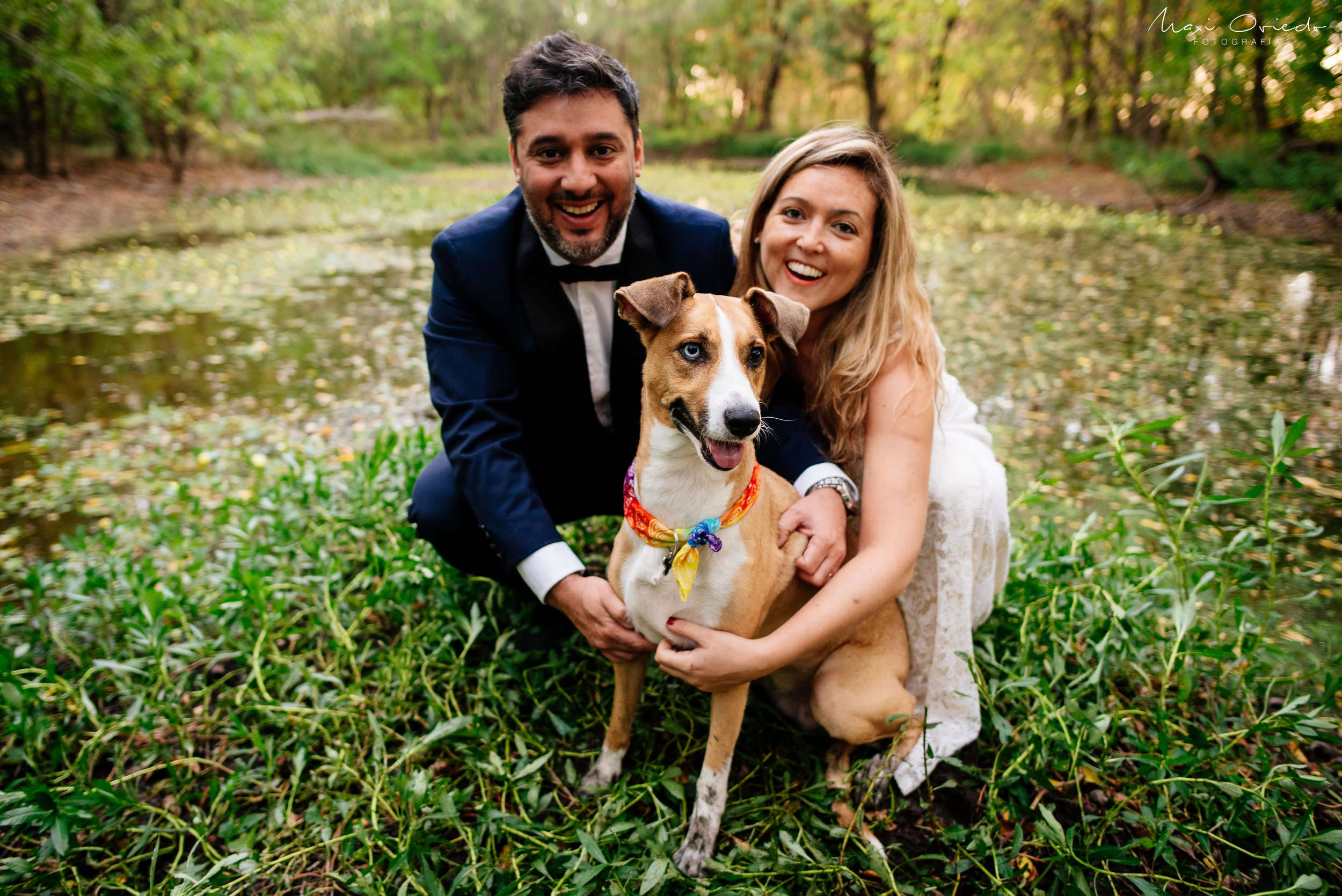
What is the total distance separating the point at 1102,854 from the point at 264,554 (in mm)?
3635

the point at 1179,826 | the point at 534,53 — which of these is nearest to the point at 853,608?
the point at 1179,826

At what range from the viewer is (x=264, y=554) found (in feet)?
11.2

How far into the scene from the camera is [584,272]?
297 centimetres

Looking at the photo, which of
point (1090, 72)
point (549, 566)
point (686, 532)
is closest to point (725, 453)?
point (686, 532)

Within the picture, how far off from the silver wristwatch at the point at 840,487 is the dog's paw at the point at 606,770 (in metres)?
1.25

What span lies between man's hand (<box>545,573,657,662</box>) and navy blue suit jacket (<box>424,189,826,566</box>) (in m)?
0.24

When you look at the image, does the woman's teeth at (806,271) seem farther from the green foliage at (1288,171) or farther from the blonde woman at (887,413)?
the green foliage at (1288,171)

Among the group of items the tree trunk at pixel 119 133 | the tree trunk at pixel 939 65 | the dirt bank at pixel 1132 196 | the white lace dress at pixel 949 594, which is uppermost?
the tree trunk at pixel 939 65

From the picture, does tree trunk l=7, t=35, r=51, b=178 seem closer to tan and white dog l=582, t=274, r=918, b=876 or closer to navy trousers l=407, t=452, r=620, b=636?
navy trousers l=407, t=452, r=620, b=636

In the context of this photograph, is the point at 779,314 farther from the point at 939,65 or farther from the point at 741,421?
the point at 939,65

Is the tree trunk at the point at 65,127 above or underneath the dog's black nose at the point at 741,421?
above

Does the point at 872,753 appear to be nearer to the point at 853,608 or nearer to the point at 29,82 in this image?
the point at 853,608

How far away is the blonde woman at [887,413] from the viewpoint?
2.51 meters

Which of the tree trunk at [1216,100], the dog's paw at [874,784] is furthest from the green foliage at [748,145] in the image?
the dog's paw at [874,784]
